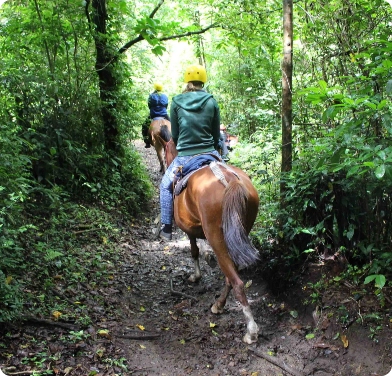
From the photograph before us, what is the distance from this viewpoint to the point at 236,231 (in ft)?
13.5

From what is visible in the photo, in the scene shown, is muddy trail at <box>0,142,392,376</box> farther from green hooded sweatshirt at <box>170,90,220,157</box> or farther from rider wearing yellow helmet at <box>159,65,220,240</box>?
green hooded sweatshirt at <box>170,90,220,157</box>

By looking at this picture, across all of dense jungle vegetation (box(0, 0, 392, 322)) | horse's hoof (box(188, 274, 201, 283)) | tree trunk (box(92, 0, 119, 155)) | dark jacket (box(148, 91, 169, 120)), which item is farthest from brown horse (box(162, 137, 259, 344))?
dark jacket (box(148, 91, 169, 120))

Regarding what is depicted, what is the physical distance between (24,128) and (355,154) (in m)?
5.46

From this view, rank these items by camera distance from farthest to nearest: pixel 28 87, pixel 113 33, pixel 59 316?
pixel 113 33, pixel 28 87, pixel 59 316

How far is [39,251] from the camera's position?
5.05 meters

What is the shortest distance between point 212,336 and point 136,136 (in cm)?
680

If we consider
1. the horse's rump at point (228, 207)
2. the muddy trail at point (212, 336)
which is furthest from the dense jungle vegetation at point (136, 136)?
the horse's rump at point (228, 207)

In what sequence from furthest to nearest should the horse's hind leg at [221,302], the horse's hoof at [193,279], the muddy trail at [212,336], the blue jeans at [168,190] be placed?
the horse's hoof at [193,279], the blue jeans at [168,190], the horse's hind leg at [221,302], the muddy trail at [212,336]

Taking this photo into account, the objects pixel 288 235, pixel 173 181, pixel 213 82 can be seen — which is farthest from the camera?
pixel 213 82

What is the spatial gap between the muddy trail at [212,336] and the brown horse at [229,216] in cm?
34

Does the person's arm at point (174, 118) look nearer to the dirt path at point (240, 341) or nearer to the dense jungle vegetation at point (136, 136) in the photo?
the dense jungle vegetation at point (136, 136)

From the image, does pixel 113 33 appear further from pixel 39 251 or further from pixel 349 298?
pixel 349 298

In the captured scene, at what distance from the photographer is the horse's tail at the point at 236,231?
412 cm

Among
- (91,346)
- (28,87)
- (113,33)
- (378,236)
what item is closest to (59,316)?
(91,346)
